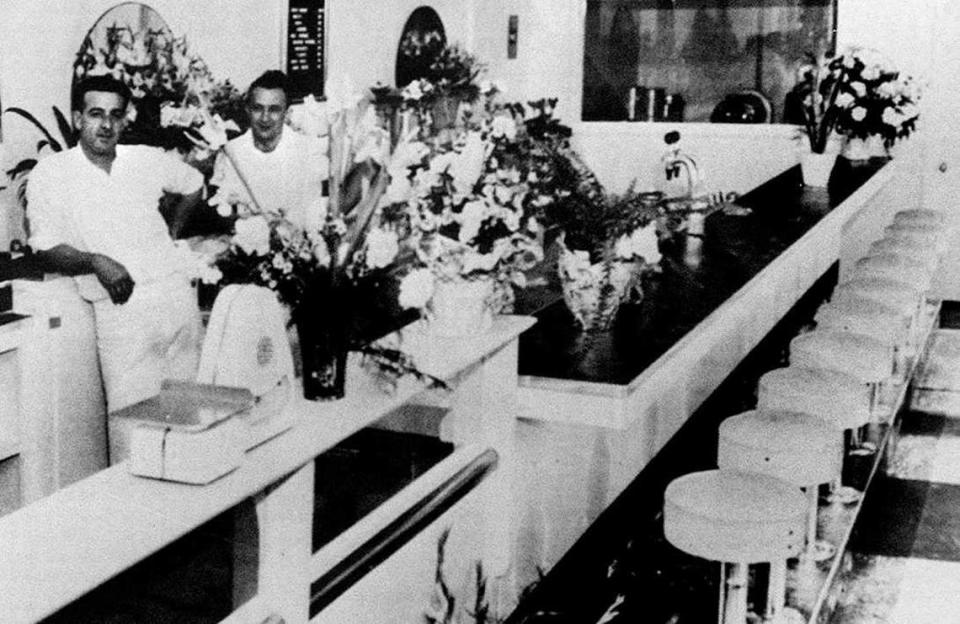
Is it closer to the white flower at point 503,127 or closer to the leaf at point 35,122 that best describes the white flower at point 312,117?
the white flower at point 503,127

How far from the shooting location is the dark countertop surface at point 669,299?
314 cm

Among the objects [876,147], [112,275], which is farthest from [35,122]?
[876,147]

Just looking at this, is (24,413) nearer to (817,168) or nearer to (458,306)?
(458,306)

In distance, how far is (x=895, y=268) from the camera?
20.1ft

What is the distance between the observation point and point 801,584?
3777mm

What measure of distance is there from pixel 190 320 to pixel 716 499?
2.25 m

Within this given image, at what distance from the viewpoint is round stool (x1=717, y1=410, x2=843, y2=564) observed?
339cm

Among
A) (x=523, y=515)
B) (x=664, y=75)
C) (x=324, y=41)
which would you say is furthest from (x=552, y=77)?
(x=523, y=515)

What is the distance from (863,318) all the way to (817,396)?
3.86ft

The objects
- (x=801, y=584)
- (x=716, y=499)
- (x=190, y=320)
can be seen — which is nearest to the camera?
(x=716, y=499)

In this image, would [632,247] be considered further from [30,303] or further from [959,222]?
[959,222]

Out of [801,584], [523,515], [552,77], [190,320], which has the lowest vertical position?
[801,584]

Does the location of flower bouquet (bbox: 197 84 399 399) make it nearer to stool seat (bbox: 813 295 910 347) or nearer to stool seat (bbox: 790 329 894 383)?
stool seat (bbox: 790 329 894 383)

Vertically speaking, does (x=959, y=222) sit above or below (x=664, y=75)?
below
